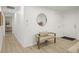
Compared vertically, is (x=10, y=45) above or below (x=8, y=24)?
below

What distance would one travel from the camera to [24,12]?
1.44 metres

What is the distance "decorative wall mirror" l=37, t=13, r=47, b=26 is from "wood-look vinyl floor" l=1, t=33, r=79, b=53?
0.35 m

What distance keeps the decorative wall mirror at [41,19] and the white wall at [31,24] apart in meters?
0.05

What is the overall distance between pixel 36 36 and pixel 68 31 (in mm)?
545

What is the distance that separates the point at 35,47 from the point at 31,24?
374 millimetres

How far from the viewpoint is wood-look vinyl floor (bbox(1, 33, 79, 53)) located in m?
1.44

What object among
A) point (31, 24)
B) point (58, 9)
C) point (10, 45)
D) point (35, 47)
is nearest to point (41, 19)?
point (31, 24)

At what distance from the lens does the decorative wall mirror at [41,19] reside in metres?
1.49

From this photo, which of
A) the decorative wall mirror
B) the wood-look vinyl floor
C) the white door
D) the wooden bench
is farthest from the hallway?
the white door

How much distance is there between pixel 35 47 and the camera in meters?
1.47

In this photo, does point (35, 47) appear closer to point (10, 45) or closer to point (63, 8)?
point (10, 45)

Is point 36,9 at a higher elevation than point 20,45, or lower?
higher
